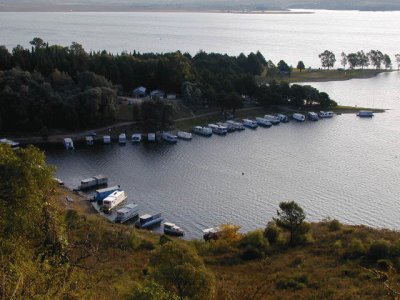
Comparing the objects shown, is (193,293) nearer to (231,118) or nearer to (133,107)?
(133,107)

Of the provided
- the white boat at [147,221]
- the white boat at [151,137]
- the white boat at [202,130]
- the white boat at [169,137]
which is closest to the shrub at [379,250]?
the white boat at [147,221]

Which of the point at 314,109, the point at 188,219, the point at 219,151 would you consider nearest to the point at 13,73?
the point at 219,151


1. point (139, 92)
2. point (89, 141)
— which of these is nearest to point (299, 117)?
point (139, 92)

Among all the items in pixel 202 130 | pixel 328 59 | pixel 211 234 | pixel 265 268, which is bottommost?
pixel 211 234

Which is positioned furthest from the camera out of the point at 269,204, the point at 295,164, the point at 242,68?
the point at 242,68

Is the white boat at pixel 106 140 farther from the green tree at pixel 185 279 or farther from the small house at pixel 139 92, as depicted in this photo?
the green tree at pixel 185 279

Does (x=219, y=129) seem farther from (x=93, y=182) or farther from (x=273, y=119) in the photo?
(x=93, y=182)

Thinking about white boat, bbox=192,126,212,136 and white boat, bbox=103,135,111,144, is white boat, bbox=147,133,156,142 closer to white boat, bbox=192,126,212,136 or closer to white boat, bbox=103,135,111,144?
white boat, bbox=103,135,111,144
